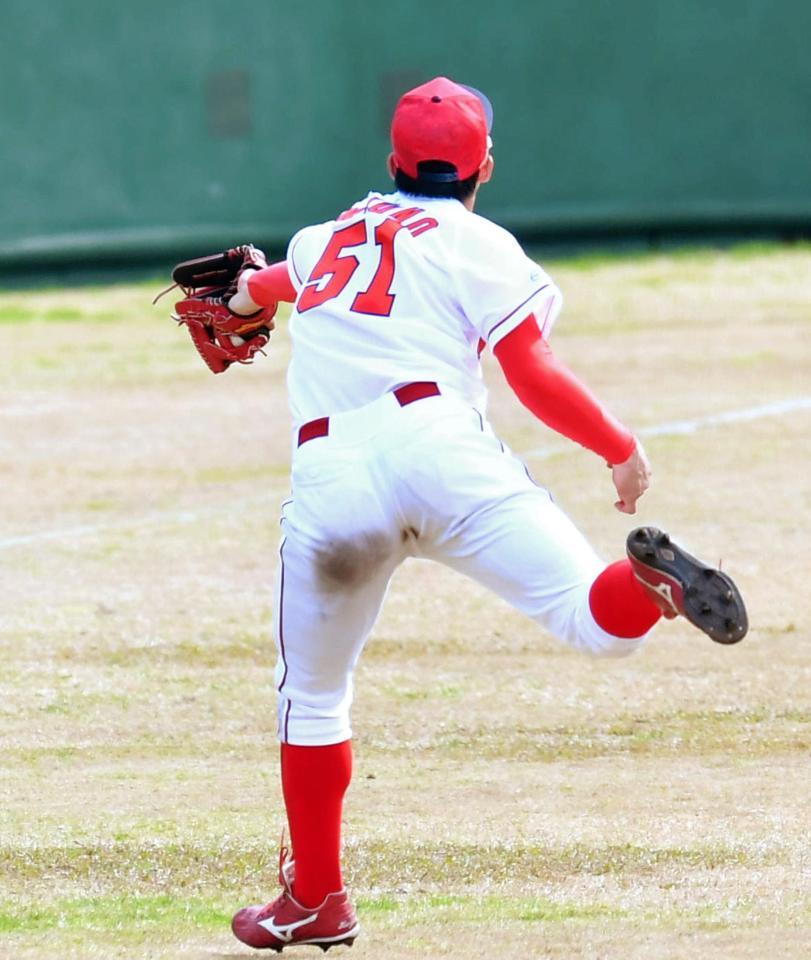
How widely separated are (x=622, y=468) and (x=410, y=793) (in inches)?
71.6

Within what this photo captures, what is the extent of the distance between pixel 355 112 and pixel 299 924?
57.6 feet

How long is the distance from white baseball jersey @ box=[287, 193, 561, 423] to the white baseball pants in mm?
77

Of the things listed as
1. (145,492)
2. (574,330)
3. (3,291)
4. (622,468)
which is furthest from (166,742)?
(3,291)

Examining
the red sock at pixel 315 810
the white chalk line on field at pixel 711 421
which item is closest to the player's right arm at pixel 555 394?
the red sock at pixel 315 810

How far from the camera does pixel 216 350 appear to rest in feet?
16.3

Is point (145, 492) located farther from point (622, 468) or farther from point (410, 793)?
point (622, 468)

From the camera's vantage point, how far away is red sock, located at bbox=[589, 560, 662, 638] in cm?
374

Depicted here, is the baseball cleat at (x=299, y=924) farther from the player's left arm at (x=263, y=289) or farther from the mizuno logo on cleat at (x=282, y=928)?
the player's left arm at (x=263, y=289)

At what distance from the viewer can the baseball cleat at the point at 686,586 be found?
142 inches

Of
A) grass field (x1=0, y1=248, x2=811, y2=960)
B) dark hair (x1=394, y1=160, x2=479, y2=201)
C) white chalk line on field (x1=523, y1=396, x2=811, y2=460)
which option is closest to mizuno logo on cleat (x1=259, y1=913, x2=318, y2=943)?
grass field (x1=0, y1=248, x2=811, y2=960)

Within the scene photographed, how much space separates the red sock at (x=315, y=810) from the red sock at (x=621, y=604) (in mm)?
743

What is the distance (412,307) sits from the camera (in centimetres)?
396

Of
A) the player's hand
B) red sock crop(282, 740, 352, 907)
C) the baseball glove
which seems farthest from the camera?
the baseball glove

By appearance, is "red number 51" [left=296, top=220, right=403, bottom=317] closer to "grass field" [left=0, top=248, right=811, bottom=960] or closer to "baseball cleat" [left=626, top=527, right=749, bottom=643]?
"baseball cleat" [left=626, top=527, right=749, bottom=643]
